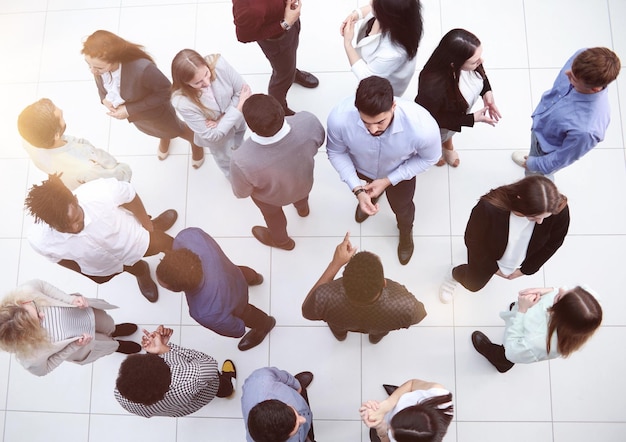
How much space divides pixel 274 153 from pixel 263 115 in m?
0.26

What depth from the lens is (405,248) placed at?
3.50 metres

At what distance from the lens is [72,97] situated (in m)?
4.22

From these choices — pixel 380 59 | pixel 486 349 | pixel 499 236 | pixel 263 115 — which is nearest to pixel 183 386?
pixel 263 115

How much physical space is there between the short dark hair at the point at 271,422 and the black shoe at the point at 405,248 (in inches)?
66.1

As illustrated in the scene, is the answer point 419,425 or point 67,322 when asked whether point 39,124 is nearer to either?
point 67,322

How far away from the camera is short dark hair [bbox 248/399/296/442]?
2105 millimetres

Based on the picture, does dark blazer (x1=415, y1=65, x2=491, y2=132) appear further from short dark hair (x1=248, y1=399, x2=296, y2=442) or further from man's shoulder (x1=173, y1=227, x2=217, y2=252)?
short dark hair (x1=248, y1=399, x2=296, y2=442)

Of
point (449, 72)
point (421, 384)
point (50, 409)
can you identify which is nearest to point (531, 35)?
point (449, 72)

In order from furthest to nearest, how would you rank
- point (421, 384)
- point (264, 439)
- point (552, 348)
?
point (421, 384)
point (552, 348)
point (264, 439)

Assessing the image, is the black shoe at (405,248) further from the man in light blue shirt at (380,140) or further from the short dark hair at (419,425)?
the short dark hair at (419,425)

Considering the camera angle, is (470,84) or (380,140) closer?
(380,140)

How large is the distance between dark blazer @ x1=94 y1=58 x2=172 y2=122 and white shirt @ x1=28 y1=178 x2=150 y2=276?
617 millimetres

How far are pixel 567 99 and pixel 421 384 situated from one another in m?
1.83

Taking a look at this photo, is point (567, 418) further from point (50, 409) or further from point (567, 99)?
point (50, 409)
